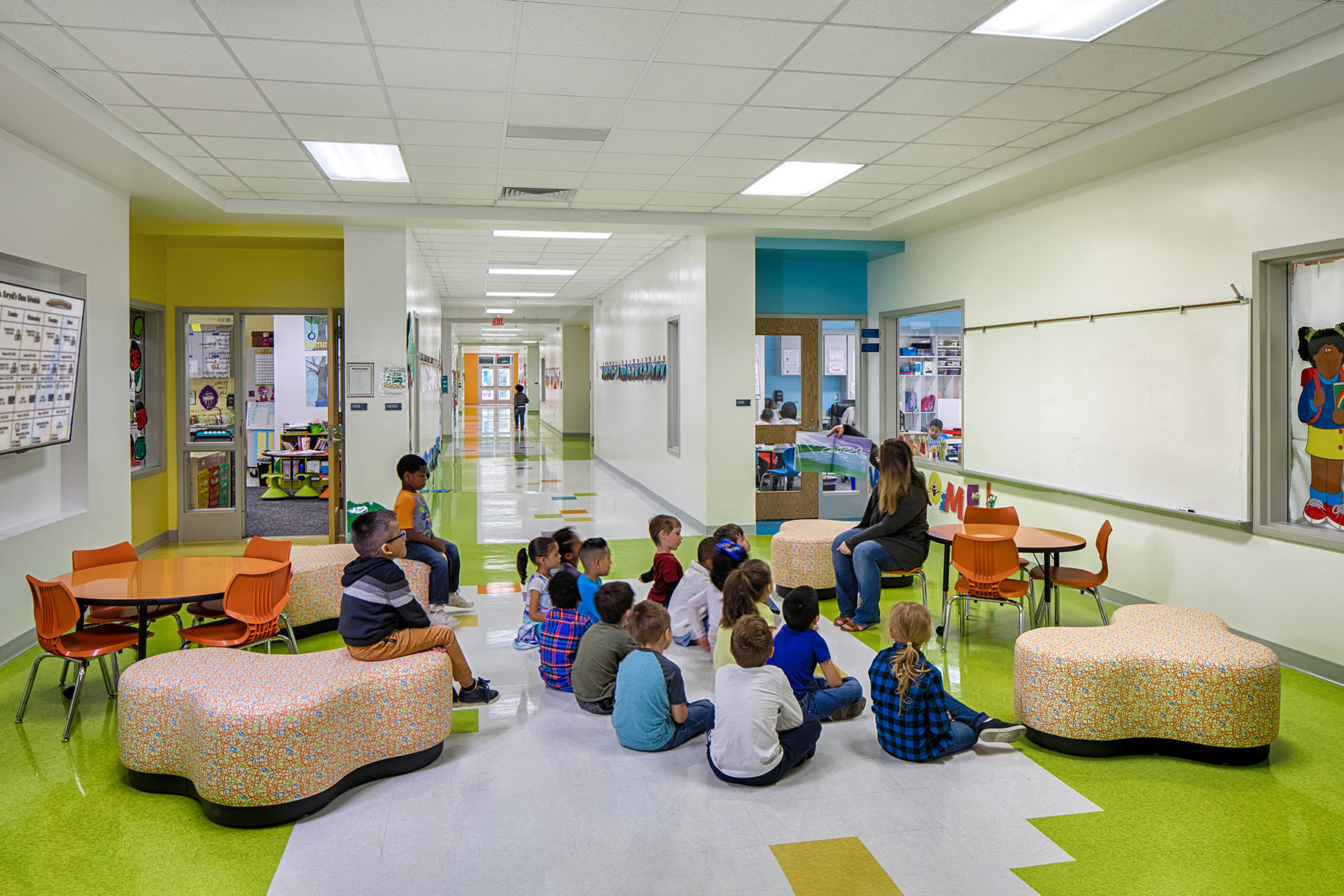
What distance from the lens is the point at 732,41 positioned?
4438 mm

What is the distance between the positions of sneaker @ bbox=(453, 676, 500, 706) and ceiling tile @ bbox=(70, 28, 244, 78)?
11.3ft

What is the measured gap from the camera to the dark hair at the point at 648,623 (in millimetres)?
4066

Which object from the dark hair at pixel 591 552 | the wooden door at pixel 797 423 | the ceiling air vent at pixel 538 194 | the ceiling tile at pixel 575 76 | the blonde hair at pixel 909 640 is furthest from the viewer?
the wooden door at pixel 797 423

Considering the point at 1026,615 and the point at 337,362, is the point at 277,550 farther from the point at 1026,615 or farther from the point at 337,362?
the point at 1026,615

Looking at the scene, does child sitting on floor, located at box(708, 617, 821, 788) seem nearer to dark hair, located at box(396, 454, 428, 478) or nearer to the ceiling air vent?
dark hair, located at box(396, 454, 428, 478)

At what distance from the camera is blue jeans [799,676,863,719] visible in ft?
13.9

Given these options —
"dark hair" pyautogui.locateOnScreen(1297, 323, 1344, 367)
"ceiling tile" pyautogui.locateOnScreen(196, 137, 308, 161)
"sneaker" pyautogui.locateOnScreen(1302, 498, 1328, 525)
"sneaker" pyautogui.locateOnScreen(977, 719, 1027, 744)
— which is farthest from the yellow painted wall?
"sneaker" pyautogui.locateOnScreen(1302, 498, 1328, 525)

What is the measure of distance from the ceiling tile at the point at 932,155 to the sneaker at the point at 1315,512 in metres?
3.10

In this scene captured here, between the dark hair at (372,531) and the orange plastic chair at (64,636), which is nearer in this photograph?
the dark hair at (372,531)

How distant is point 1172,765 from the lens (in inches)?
156

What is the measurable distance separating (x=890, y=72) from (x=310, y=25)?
295 centimetres

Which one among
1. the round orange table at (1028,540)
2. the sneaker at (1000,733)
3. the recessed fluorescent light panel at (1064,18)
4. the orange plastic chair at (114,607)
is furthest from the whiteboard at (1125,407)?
the orange plastic chair at (114,607)

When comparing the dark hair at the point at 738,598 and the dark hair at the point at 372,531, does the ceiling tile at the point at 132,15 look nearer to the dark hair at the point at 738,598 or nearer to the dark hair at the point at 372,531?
the dark hair at the point at 372,531

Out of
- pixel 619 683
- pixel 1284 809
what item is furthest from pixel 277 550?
pixel 1284 809
